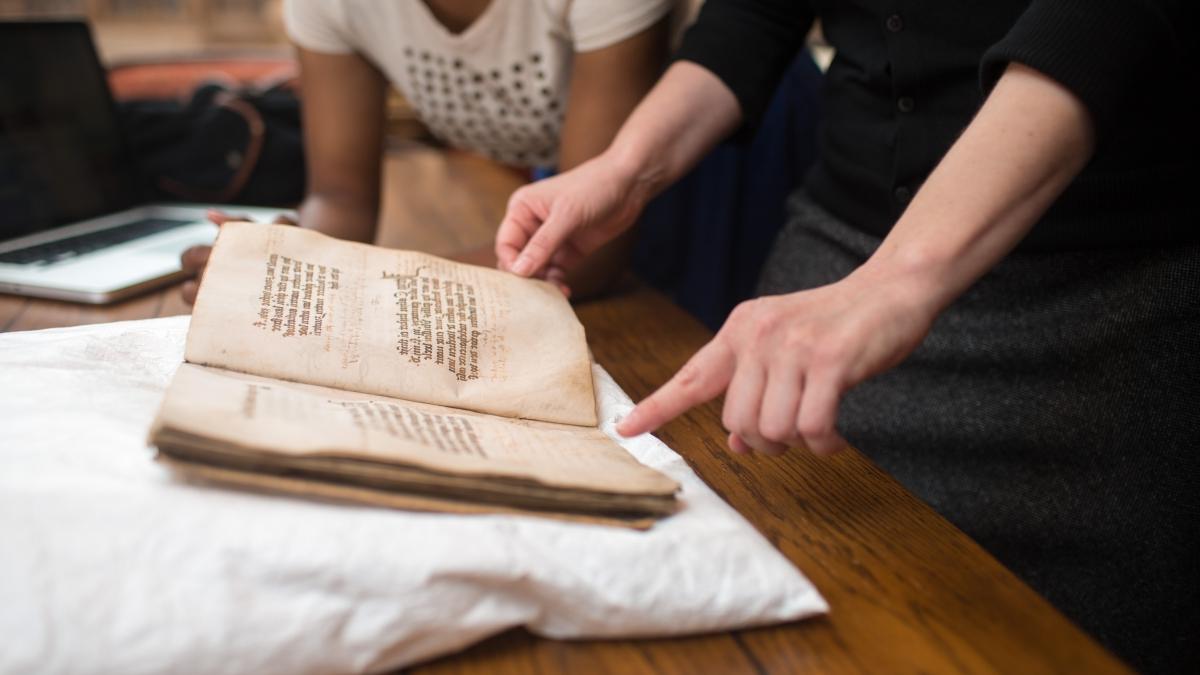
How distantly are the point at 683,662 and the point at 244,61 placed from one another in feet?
7.02

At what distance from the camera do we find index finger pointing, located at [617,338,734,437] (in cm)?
44

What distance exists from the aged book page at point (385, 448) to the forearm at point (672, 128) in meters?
0.36

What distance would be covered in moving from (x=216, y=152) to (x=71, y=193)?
25 cm

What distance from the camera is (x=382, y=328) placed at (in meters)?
0.52

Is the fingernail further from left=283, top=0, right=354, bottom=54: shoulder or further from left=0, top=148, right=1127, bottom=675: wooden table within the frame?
left=283, top=0, right=354, bottom=54: shoulder

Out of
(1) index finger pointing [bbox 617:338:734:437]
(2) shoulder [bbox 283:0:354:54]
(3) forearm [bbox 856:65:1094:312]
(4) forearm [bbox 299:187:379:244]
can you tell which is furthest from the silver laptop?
(3) forearm [bbox 856:65:1094:312]

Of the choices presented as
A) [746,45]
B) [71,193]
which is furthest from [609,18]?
[71,193]

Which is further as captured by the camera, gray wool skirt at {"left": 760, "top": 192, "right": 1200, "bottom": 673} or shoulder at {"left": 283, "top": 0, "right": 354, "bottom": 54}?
shoulder at {"left": 283, "top": 0, "right": 354, "bottom": 54}

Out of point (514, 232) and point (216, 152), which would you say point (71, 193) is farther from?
point (514, 232)

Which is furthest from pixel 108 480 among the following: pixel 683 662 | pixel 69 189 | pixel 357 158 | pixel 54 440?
pixel 69 189

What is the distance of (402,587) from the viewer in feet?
1.11

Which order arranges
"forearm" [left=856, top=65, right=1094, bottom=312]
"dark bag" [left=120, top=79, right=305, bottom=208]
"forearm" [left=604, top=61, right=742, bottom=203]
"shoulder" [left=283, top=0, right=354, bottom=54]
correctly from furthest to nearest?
1. "dark bag" [left=120, top=79, right=305, bottom=208]
2. "shoulder" [left=283, top=0, right=354, bottom=54]
3. "forearm" [left=604, top=61, right=742, bottom=203]
4. "forearm" [left=856, top=65, right=1094, bottom=312]

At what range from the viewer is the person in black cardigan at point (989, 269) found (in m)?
0.43

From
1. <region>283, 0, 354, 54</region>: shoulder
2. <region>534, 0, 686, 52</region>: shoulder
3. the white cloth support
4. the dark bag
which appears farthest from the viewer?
the dark bag
